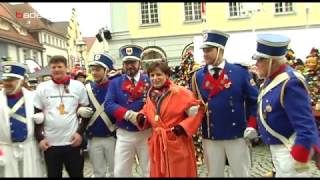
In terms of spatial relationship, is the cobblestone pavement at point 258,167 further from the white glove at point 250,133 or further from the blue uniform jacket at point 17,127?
the white glove at point 250,133

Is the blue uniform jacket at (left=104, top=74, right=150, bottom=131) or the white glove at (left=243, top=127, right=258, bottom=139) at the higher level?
the blue uniform jacket at (left=104, top=74, right=150, bottom=131)

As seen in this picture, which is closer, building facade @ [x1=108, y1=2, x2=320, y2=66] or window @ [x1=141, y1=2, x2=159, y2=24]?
building facade @ [x1=108, y1=2, x2=320, y2=66]

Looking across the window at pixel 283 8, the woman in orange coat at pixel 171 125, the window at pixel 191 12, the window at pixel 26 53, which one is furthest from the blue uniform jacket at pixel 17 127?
the window at pixel 26 53

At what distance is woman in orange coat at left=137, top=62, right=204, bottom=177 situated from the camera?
5285mm

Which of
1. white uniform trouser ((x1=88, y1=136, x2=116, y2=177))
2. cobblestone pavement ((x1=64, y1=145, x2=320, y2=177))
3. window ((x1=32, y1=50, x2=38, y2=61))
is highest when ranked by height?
window ((x1=32, y1=50, x2=38, y2=61))

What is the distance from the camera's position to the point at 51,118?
578cm

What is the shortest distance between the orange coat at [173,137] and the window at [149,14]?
27.2 m

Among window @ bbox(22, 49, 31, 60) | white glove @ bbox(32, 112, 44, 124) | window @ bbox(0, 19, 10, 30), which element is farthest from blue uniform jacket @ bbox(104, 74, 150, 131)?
window @ bbox(22, 49, 31, 60)

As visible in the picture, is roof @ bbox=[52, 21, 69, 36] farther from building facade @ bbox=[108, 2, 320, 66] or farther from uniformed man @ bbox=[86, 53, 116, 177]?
uniformed man @ bbox=[86, 53, 116, 177]

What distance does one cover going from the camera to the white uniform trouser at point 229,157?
212 inches

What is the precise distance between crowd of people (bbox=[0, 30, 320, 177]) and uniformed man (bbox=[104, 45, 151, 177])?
0.5 inches

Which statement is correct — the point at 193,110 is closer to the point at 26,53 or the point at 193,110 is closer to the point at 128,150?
the point at 128,150

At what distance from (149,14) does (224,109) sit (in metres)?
27.5

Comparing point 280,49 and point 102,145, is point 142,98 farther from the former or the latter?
point 280,49
